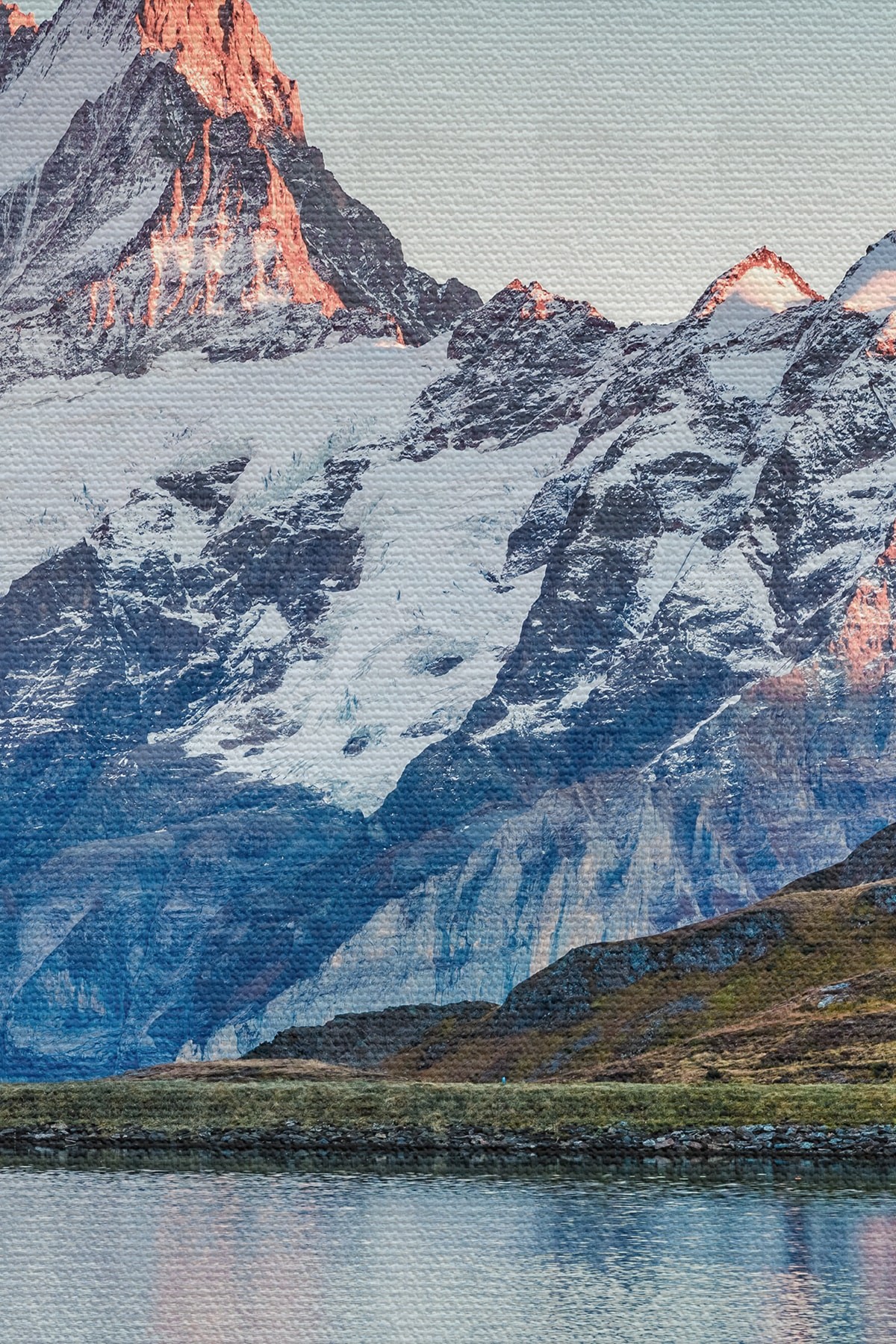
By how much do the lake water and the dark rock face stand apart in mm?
96718

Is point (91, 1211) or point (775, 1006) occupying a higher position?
point (91, 1211)

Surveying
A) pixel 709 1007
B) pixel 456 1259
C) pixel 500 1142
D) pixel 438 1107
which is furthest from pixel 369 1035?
pixel 456 1259

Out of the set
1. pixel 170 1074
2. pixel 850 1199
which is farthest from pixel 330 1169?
pixel 170 1074

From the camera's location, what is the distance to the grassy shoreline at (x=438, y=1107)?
277 ft

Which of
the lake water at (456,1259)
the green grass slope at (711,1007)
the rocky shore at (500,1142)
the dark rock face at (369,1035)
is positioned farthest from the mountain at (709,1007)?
the lake water at (456,1259)

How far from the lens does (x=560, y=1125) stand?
85.8 metres

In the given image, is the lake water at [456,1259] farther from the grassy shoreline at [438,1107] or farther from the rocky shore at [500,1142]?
the grassy shoreline at [438,1107]

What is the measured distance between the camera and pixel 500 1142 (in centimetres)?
8412

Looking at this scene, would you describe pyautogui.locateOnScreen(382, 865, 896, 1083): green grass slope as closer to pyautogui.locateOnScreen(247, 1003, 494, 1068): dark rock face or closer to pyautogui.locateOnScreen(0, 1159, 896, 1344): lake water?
pyautogui.locateOnScreen(247, 1003, 494, 1068): dark rock face

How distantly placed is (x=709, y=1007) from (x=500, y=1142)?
5785 centimetres

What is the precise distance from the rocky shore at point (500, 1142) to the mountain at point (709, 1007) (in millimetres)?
19868

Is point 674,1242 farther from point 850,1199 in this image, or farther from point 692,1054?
point 692,1054

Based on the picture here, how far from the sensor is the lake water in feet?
154

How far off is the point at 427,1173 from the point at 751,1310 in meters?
29.3
